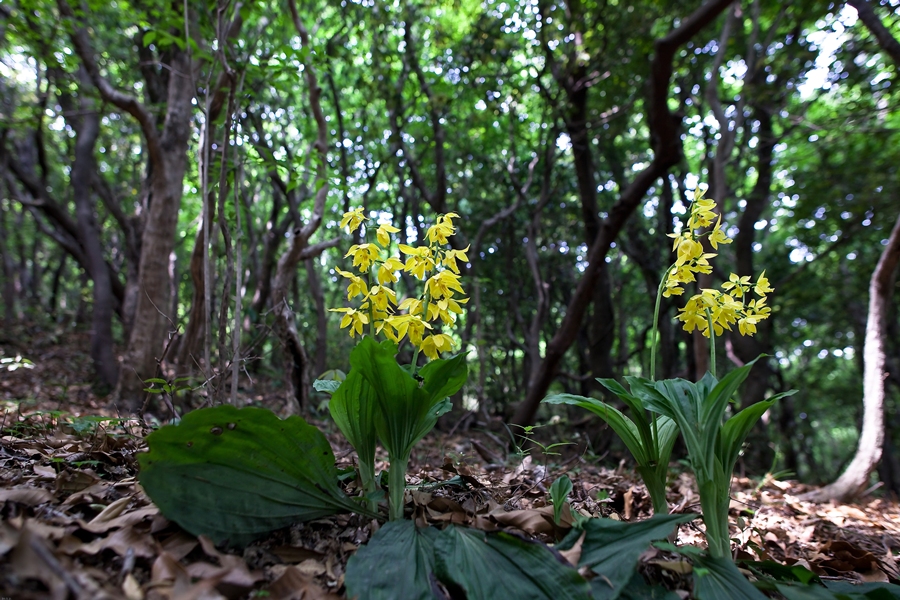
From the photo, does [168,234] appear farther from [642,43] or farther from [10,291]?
[10,291]

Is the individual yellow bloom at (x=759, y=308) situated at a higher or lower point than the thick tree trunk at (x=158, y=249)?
lower

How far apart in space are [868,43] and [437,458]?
656cm

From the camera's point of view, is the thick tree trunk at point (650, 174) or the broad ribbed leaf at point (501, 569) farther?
the thick tree trunk at point (650, 174)

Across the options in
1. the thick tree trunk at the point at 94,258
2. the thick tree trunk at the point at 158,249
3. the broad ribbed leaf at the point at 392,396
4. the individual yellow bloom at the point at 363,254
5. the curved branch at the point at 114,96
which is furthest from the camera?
the thick tree trunk at the point at 94,258

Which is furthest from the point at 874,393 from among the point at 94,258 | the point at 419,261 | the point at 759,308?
the point at 94,258

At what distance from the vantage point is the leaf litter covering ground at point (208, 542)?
3.86 ft

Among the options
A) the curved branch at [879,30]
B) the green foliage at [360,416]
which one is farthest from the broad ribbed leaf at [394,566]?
the curved branch at [879,30]

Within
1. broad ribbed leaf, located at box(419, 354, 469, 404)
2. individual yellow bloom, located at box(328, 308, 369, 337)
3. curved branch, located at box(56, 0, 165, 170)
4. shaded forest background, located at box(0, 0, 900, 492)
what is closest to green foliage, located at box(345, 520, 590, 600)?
broad ribbed leaf, located at box(419, 354, 469, 404)

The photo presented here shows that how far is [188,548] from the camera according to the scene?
1372 mm

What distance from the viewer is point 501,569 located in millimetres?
1367

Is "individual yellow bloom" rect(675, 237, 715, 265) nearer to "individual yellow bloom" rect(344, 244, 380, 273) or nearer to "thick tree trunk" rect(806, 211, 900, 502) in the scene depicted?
"individual yellow bloom" rect(344, 244, 380, 273)

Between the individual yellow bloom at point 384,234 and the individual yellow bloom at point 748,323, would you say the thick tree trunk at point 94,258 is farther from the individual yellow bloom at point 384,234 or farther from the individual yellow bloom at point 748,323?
the individual yellow bloom at point 748,323

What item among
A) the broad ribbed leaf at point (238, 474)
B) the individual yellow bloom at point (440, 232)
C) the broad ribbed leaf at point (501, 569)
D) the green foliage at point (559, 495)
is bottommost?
the broad ribbed leaf at point (501, 569)

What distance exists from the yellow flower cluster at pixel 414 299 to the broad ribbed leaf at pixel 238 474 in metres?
0.44
